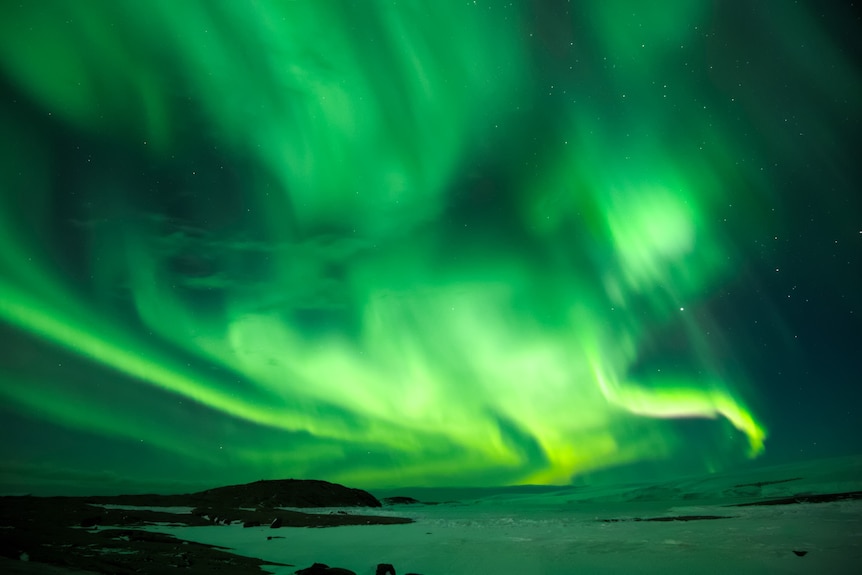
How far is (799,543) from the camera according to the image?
21453 millimetres

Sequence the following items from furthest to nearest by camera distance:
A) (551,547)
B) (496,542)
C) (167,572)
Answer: (496,542)
(551,547)
(167,572)

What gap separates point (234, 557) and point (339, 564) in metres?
3.92

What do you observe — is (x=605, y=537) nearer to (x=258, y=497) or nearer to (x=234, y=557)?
(x=234, y=557)

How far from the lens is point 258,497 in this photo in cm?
11025

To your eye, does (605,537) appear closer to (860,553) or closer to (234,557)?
(860,553)

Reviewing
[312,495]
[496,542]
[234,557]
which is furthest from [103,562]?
[312,495]

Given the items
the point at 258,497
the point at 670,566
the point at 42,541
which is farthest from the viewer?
the point at 258,497

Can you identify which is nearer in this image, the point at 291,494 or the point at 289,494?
the point at 289,494

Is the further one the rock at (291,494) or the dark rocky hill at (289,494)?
the rock at (291,494)

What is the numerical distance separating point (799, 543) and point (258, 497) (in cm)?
10912

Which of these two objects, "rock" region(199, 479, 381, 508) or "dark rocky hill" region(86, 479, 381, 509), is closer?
"dark rocky hill" region(86, 479, 381, 509)

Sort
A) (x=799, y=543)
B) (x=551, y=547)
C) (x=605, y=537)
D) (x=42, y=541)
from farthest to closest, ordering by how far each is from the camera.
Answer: (x=605, y=537)
(x=551, y=547)
(x=799, y=543)
(x=42, y=541)

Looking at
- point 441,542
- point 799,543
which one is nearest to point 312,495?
point 441,542

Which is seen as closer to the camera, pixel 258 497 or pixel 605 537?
pixel 605 537
